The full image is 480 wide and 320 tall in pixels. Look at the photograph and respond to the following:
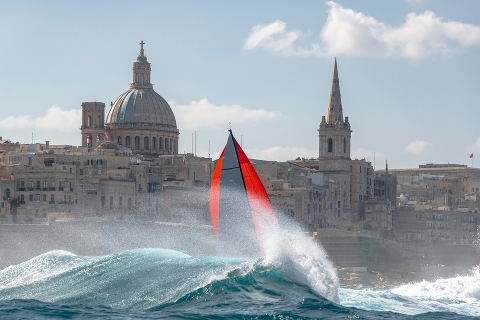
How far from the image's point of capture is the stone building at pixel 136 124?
12494cm

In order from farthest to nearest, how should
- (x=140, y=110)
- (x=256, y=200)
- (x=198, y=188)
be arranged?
1. (x=140, y=110)
2. (x=198, y=188)
3. (x=256, y=200)

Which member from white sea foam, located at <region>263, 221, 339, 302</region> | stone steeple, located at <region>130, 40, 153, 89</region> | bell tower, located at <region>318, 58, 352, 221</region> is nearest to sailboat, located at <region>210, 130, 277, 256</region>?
white sea foam, located at <region>263, 221, 339, 302</region>

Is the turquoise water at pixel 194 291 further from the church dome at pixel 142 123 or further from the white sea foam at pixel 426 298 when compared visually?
the church dome at pixel 142 123

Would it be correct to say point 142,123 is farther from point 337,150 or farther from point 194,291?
point 194,291

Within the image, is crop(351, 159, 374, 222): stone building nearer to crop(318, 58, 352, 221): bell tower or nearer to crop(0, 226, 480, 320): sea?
crop(318, 58, 352, 221): bell tower

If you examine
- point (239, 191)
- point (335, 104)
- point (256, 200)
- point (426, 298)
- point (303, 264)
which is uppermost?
point (335, 104)

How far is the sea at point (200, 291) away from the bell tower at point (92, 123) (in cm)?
6752

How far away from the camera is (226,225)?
6688cm

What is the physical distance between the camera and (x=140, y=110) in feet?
413

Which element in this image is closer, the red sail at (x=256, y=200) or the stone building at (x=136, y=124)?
the red sail at (x=256, y=200)

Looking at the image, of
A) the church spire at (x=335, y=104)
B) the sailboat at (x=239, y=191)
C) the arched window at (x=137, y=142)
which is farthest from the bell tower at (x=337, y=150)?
the sailboat at (x=239, y=191)

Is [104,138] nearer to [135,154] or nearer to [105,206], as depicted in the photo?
[135,154]

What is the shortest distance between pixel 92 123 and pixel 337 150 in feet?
70.3

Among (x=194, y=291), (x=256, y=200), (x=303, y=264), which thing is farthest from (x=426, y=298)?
(x=194, y=291)
